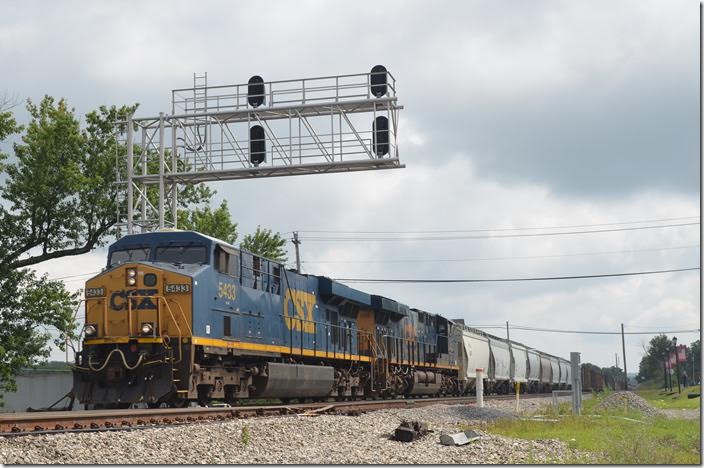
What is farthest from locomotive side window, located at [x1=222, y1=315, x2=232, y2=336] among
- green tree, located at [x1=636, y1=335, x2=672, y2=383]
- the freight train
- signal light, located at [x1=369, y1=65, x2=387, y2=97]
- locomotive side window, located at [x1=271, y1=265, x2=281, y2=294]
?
green tree, located at [x1=636, y1=335, x2=672, y2=383]

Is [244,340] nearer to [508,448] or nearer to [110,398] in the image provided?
[110,398]

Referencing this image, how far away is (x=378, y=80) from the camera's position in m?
26.8

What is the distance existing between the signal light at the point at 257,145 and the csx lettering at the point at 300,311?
4343mm

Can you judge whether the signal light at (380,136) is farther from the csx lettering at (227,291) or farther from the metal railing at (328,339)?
the csx lettering at (227,291)

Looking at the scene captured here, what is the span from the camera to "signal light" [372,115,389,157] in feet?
85.9

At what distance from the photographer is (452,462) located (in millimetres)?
12602

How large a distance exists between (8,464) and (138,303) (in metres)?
8.86

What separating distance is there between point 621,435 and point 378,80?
1348 centimetres

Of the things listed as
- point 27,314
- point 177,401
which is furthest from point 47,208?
point 177,401

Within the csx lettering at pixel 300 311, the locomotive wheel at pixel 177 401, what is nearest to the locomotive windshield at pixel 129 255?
the locomotive wheel at pixel 177 401

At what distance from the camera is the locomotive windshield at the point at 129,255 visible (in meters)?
20.4

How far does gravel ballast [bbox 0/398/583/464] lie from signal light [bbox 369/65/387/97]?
12571 mm

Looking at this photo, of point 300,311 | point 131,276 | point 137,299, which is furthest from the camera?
point 300,311

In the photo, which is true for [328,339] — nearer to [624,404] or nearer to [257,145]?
[257,145]
